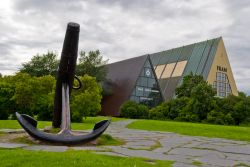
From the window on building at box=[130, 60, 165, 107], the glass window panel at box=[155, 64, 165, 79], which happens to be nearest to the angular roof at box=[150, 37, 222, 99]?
the glass window panel at box=[155, 64, 165, 79]

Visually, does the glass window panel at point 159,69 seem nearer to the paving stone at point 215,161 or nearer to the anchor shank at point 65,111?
→ the anchor shank at point 65,111

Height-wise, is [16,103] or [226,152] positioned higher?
[16,103]

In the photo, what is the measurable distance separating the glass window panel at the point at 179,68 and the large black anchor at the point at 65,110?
44131 millimetres

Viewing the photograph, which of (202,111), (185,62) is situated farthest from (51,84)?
(185,62)

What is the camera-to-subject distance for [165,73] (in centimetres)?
5653

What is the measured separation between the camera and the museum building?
138 feet

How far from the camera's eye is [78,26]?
920cm

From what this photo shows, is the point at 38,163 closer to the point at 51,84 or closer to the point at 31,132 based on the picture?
the point at 31,132

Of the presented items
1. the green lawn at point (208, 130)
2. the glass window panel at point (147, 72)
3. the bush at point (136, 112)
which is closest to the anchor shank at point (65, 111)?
the green lawn at point (208, 130)

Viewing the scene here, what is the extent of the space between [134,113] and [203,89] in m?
8.73

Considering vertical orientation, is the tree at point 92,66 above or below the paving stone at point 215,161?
above

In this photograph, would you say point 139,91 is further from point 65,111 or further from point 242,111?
point 65,111

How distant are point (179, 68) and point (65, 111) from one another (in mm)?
45998

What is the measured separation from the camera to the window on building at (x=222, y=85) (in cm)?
5180
